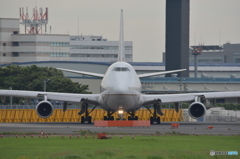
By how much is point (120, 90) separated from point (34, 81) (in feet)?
166

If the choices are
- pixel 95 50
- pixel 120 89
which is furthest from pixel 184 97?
pixel 95 50

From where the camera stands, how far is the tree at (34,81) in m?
91.5

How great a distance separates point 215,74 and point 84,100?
122433 millimetres

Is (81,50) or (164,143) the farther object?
(81,50)

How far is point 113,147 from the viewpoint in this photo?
2428cm

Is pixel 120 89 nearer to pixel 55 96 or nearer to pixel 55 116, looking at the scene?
pixel 55 96

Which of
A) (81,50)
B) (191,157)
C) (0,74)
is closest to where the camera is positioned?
(191,157)

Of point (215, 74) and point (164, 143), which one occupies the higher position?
point (215, 74)

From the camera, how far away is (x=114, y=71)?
45.5 meters

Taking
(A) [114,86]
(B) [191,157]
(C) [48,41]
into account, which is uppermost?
(C) [48,41]

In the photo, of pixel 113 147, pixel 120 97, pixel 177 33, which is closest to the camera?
pixel 113 147

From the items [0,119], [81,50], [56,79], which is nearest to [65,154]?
[0,119]

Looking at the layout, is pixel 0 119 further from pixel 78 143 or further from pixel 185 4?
pixel 185 4

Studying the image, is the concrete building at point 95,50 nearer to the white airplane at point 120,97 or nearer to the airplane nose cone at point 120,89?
the white airplane at point 120,97
